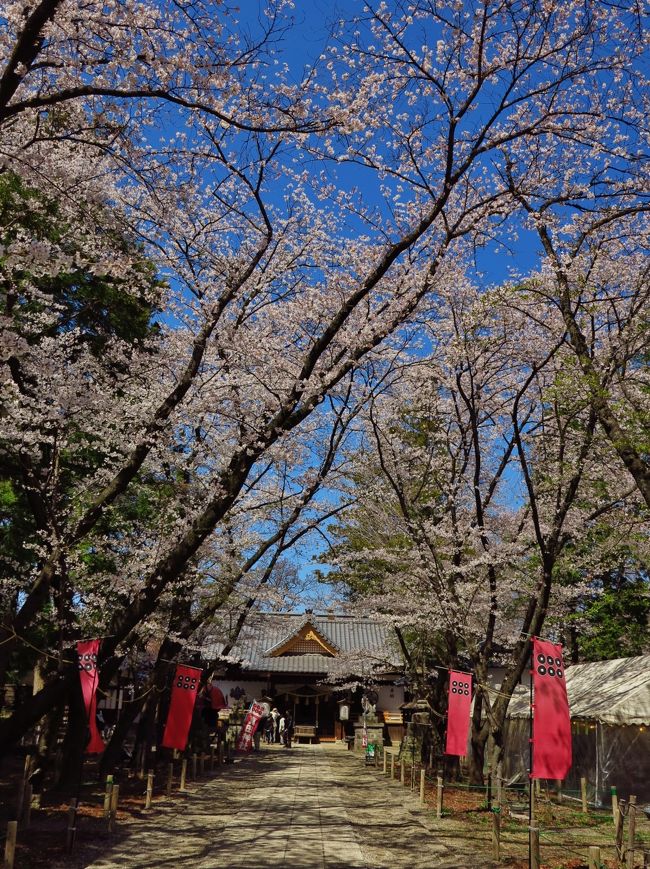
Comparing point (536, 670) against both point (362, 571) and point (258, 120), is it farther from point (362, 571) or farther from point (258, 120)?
point (362, 571)

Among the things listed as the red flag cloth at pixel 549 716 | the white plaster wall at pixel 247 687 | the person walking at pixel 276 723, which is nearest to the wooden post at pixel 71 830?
the red flag cloth at pixel 549 716

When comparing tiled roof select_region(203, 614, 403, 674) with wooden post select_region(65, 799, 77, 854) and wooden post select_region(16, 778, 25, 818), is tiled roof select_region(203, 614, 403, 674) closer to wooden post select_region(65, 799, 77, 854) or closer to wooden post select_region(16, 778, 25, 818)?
wooden post select_region(16, 778, 25, 818)

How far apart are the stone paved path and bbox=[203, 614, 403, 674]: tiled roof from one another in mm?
9760

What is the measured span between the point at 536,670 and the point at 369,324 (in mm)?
5132

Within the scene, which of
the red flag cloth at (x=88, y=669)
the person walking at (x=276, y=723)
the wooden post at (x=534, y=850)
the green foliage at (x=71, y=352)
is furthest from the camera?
the person walking at (x=276, y=723)

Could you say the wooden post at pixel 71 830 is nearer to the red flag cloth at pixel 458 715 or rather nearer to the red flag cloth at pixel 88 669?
the red flag cloth at pixel 88 669

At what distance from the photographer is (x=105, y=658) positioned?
9.79 m

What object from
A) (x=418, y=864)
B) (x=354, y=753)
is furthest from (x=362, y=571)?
(x=418, y=864)

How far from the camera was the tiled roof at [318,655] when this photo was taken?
3091cm

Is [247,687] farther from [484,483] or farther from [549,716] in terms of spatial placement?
[549,716]

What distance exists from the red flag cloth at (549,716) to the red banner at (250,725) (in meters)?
18.1

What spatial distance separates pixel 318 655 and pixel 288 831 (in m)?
24.1

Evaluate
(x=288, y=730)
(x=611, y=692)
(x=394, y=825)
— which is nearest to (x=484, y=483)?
(x=611, y=692)

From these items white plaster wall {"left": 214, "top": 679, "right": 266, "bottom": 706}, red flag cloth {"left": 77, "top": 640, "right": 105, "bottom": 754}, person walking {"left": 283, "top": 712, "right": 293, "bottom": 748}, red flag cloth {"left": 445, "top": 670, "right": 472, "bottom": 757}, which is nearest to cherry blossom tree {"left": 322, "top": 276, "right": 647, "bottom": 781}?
red flag cloth {"left": 445, "top": 670, "right": 472, "bottom": 757}
